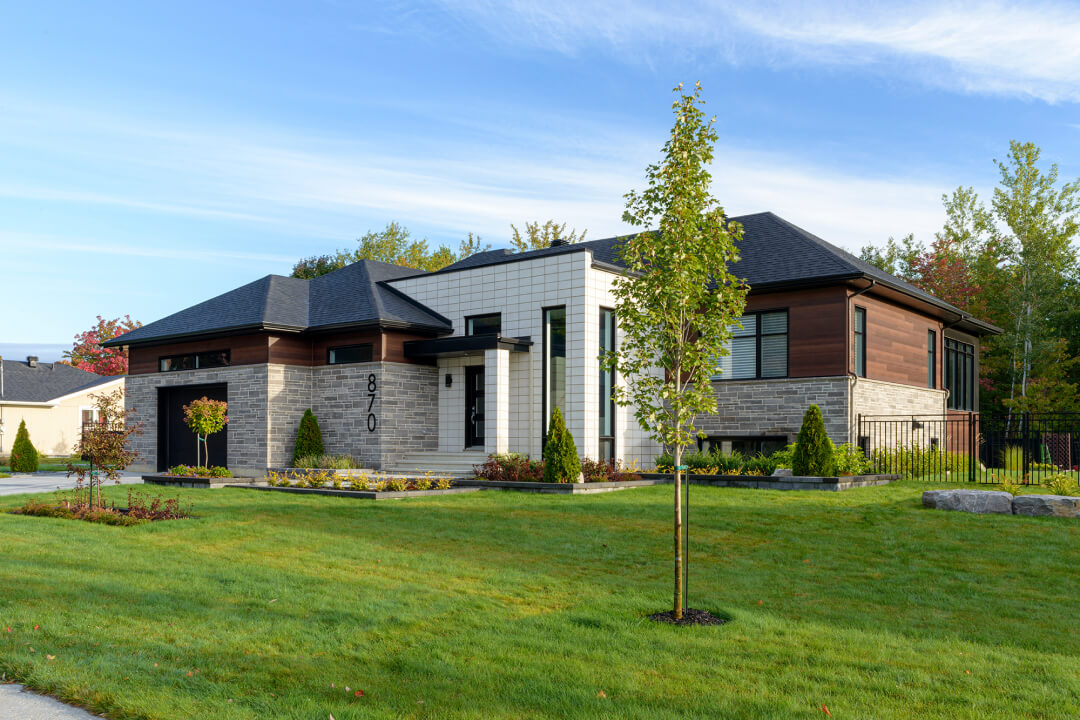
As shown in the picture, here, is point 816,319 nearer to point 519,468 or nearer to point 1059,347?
point 519,468

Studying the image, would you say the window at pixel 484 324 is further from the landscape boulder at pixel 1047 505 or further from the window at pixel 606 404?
the landscape boulder at pixel 1047 505

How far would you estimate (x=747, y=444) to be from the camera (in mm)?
20219

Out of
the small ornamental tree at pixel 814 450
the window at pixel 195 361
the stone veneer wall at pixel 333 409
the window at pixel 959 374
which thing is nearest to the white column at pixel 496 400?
the stone veneer wall at pixel 333 409

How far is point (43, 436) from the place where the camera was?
1628 inches

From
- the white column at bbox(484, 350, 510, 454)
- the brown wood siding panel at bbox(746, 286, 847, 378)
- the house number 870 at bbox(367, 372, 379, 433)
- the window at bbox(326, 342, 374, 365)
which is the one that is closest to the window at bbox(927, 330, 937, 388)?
the brown wood siding panel at bbox(746, 286, 847, 378)

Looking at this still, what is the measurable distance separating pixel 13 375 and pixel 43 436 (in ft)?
12.7

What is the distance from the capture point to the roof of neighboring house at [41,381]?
40.5m

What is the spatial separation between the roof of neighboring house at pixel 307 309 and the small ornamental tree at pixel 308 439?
95.9 inches

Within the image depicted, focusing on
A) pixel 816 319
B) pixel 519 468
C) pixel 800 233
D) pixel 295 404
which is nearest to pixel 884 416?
pixel 816 319

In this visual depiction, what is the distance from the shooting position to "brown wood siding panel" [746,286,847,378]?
18.8 m

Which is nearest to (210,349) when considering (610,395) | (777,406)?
(610,395)

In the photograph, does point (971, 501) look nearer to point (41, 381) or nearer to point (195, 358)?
point (195, 358)

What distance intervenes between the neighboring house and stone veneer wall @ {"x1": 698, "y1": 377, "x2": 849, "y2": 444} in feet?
0.11

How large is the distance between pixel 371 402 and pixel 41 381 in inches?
1231
